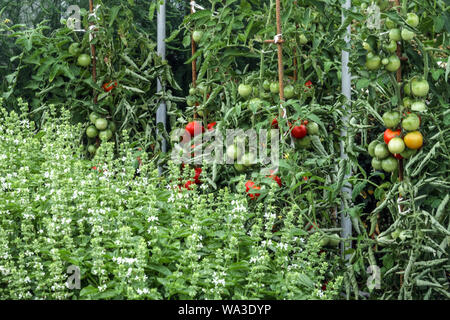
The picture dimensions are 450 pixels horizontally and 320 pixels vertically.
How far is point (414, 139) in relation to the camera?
1851 millimetres

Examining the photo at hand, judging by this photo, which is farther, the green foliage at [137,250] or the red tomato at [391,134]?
the red tomato at [391,134]

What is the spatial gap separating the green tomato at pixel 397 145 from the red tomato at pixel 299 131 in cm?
40

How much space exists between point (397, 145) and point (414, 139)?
51 millimetres

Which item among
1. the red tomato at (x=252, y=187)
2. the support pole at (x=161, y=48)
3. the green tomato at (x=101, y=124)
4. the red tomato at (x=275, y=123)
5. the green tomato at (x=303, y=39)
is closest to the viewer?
the red tomato at (x=252, y=187)

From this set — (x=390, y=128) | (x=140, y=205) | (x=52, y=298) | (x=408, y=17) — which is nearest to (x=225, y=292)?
(x=52, y=298)

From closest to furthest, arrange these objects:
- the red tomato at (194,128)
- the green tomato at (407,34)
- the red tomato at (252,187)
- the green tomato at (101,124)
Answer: the green tomato at (407,34), the red tomato at (252,187), the red tomato at (194,128), the green tomato at (101,124)

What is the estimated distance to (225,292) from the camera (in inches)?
62.1

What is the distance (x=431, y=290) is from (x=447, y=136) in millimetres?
465

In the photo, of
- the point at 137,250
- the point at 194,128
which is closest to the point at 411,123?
the point at 137,250

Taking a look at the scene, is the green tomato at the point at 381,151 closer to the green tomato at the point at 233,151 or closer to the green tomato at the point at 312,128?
the green tomato at the point at 312,128

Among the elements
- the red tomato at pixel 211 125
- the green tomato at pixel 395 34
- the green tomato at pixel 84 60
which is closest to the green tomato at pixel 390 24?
the green tomato at pixel 395 34

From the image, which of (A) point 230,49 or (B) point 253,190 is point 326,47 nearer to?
(A) point 230,49

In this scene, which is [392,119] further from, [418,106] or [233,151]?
[233,151]

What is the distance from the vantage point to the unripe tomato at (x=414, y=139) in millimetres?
1853
